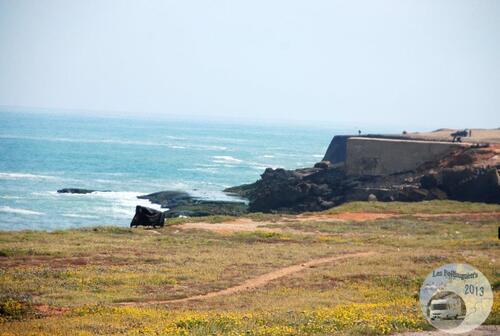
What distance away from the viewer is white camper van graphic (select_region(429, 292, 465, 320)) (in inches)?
629

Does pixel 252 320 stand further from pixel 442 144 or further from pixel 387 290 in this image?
pixel 442 144

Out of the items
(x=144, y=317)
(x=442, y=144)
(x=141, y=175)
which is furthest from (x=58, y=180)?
(x=144, y=317)

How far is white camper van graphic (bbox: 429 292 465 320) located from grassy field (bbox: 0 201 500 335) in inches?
20.8

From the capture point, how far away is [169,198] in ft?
247

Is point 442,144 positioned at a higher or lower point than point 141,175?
higher

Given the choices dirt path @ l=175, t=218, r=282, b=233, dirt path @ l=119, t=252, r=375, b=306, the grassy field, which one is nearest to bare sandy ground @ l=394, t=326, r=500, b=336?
the grassy field

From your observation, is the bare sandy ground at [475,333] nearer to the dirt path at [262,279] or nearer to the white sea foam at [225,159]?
the dirt path at [262,279]

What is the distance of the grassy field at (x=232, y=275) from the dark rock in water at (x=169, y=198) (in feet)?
95.1

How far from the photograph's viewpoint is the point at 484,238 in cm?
3466

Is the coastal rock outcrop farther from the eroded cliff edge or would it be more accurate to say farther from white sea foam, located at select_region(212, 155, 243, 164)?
white sea foam, located at select_region(212, 155, 243, 164)

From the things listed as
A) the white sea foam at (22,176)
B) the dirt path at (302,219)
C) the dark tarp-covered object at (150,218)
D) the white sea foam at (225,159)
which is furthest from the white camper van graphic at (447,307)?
the white sea foam at (225,159)

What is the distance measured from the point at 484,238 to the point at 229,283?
15619 millimetres

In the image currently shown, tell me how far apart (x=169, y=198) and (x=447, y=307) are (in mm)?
60069

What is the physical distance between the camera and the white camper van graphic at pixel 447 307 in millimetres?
15977
